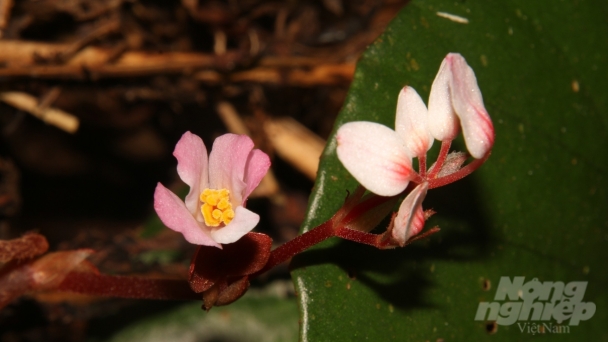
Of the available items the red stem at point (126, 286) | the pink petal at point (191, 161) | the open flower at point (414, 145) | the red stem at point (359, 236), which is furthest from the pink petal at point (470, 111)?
the red stem at point (126, 286)

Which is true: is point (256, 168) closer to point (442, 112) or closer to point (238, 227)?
point (238, 227)

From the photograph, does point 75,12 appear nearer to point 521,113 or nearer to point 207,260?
point 207,260

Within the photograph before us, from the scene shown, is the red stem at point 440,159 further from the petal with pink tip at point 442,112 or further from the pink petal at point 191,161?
the pink petal at point 191,161

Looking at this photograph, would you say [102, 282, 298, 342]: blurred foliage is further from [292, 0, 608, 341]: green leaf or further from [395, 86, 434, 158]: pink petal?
[395, 86, 434, 158]: pink petal

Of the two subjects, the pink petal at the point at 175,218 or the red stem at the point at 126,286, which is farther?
the red stem at the point at 126,286

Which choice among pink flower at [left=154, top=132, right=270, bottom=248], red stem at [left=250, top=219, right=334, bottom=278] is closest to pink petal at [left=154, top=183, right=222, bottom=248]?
pink flower at [left=154, top=132, right=270, bottom=248]

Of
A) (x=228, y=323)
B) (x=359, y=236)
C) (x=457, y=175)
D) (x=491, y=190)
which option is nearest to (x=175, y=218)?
(x=359, y=236)
